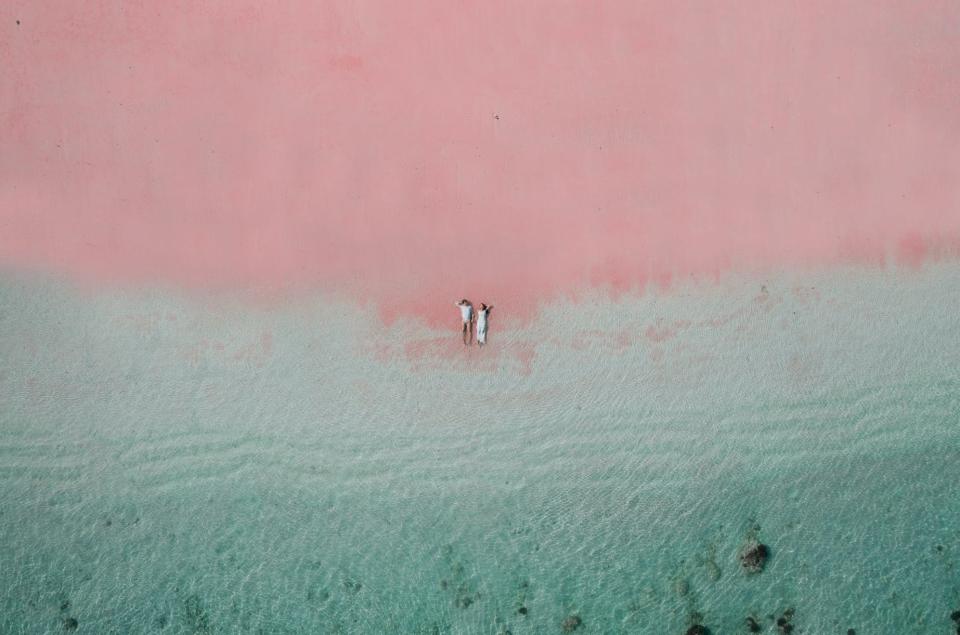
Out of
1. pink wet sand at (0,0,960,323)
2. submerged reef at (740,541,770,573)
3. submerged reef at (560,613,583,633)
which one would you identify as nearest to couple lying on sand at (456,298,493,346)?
pink wet sand at (0,0,960,323)

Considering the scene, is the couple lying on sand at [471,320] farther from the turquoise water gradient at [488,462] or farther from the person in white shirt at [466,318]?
the turquoise water gradient at [488,462]

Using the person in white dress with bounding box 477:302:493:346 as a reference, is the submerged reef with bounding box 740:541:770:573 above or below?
below

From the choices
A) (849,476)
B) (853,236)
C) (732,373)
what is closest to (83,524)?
(732,373)

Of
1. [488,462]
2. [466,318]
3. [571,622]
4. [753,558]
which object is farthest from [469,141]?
[753,558]

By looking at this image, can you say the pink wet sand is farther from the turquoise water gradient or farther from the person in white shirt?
the turquoise water gradient

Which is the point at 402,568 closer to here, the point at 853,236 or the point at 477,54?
the point at 477,54

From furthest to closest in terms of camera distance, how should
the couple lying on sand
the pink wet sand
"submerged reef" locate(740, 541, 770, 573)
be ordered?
"submerged reef" locate(740, 541, 770, 573) < the couple lying on sand < the pink wet sand

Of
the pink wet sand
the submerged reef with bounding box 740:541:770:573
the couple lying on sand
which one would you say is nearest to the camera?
the pink wet sand
